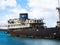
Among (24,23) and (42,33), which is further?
(24,23)

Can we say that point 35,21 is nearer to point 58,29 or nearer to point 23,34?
point 23,34

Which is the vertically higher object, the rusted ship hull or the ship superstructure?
the ship superstructure

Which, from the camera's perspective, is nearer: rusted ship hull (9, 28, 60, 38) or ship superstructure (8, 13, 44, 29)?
rusted ship hull (9, 28, 60, 38)

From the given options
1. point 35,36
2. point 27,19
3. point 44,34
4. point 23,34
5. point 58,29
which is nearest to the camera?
point 58,29

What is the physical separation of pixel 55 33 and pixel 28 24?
17970 mm

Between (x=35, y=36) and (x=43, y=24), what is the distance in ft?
34.0

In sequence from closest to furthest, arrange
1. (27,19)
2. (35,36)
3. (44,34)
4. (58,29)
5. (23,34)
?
(58,29) < (44,34) < (35,36) < (23,34) < (27,19)

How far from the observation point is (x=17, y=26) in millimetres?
81250

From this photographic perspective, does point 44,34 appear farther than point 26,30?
No

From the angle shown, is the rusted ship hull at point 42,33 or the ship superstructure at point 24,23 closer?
the rusted ship hull at point 42,33

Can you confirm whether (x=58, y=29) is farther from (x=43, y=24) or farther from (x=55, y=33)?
(x=43, y=24)

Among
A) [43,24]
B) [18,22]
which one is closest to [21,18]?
[18,22]

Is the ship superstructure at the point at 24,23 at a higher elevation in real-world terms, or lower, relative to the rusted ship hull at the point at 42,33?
higher

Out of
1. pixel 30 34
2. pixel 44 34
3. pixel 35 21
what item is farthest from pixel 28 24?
pixel 44 34
